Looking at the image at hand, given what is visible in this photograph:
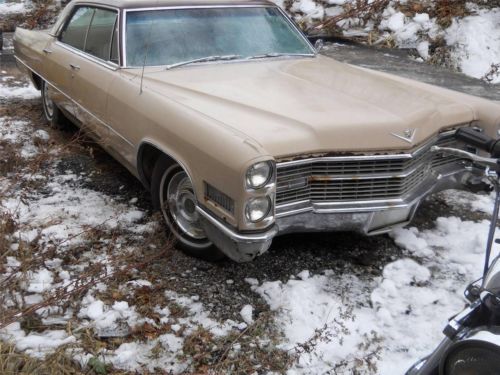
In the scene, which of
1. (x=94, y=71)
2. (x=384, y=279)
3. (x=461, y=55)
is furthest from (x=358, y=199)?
(x=461, y=55)

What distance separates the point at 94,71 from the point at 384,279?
9.15 ft

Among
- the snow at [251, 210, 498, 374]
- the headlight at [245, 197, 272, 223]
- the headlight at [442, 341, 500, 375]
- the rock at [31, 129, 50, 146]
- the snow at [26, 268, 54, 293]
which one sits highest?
the headlight at [442, 341, 500, 375]

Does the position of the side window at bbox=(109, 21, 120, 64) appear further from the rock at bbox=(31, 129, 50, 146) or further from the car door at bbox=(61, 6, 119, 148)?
the rock at bbox=(31, 129, 50, 146)

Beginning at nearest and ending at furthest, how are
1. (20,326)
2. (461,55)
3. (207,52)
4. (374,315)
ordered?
(20,326) → (374,315) → (207,52) → (461,55)

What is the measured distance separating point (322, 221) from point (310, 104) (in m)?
0.77

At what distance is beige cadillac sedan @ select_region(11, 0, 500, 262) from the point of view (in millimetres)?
2924

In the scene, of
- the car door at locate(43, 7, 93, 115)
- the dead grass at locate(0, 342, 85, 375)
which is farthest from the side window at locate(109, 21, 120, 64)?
the dead grass at locate(0, 342, 85, 375)

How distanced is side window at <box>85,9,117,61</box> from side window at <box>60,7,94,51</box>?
0.14 m

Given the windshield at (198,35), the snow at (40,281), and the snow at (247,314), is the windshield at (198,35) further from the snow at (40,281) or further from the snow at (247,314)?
the snow at (247,314)

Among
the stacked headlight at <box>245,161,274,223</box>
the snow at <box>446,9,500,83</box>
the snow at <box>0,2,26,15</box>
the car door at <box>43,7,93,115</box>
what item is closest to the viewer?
the stacked headlight at <box>245,161,274,223</box>

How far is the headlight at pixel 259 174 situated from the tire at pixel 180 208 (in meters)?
0.71

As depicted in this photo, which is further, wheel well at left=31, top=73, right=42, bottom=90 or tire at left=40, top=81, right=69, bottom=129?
wheel well at left=31, top=73, right=42, bottom=90

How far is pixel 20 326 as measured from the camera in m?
2.84

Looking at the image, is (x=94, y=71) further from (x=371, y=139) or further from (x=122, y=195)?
(x=371, y=139)
